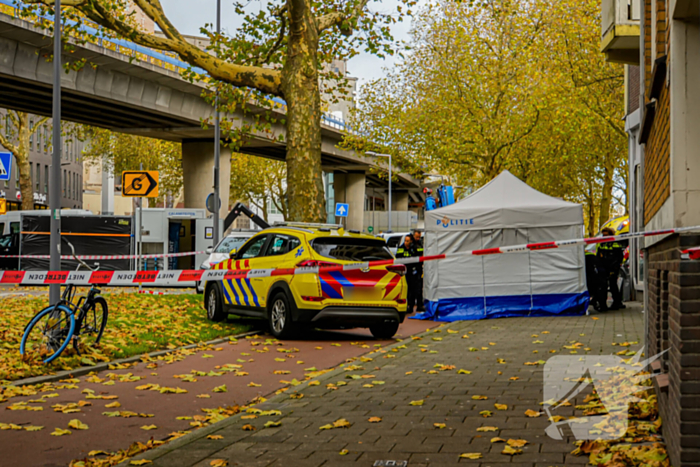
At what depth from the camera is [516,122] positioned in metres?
34.5

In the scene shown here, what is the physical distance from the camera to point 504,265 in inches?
701

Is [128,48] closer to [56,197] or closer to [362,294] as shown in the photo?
[56,197]

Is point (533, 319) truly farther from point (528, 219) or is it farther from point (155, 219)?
point (155, 219)

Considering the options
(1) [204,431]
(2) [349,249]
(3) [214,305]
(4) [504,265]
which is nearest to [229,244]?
(3) [214,305]

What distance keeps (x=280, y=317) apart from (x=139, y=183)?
28.3 feet

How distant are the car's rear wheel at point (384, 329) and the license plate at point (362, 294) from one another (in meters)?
0.75

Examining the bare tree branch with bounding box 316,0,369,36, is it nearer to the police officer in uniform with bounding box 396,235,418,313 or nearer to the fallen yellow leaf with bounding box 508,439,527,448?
the police officer in uniform with bounding box 396,235,418,313

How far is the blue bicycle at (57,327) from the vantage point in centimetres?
959

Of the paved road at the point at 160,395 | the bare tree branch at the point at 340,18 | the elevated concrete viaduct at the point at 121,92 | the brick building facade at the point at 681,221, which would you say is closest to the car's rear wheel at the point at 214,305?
the paved road at the point at 160,395

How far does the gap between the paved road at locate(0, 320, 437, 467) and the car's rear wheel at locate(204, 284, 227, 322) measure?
7.33 feet

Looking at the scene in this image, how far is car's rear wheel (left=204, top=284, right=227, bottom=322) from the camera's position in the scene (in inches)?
598

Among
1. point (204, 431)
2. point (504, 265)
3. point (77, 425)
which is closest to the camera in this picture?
point (204, 431)

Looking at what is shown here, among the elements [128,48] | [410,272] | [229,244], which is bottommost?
[410,272]

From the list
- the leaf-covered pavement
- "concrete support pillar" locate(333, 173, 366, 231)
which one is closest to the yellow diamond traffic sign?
the leaf-covered pavement
